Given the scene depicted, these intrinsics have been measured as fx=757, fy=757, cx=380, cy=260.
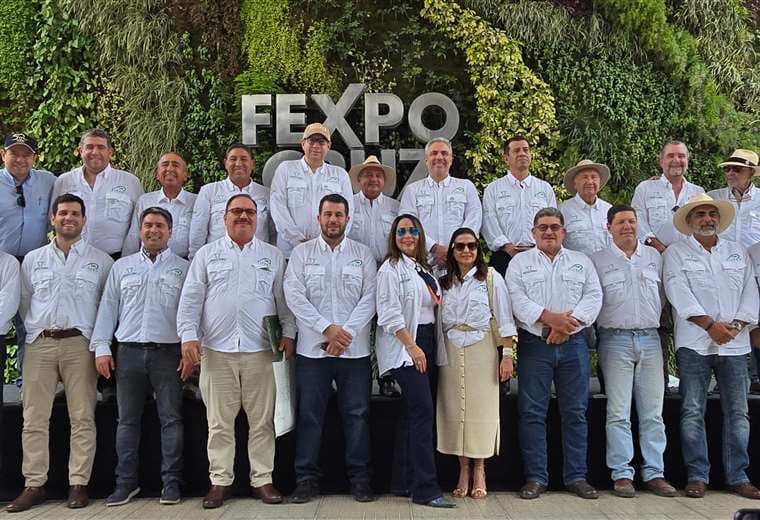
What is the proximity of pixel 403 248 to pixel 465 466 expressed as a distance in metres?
1.26

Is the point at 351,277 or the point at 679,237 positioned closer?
the point at 351,277

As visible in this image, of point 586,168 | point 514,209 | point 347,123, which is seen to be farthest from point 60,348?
point 347,123

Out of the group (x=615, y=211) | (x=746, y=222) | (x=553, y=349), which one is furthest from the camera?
(x=746, y=222)

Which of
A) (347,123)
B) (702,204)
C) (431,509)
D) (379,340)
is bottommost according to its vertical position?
(431,509)

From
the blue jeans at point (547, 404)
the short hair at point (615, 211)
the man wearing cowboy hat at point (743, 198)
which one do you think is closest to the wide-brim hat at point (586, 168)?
the short hair at point (615, 211)

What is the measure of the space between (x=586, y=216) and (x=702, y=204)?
71cm

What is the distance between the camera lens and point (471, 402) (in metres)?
4.13

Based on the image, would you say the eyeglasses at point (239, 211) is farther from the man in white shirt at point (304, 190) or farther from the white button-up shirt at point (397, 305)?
the white button-up shirt at point (397, 305)

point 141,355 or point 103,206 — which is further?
point 103,206

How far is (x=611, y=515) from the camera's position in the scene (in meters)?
3.80

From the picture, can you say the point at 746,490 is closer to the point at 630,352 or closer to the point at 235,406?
the point at 630,352

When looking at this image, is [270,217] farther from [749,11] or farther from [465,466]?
[749,11]

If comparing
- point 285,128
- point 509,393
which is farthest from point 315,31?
point 509,393

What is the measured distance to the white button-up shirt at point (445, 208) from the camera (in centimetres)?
490
